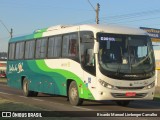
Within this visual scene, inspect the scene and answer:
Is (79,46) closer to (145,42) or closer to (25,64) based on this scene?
(145,42)

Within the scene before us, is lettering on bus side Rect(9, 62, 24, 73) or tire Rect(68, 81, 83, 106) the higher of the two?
lettering on bus side Rect(9, 62, 24, 73)

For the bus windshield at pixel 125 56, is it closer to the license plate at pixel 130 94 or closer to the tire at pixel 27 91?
the license plate at pixel 130 94

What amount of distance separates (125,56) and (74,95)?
2.80 m

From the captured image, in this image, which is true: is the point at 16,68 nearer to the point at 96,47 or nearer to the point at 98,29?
the point at 98,29

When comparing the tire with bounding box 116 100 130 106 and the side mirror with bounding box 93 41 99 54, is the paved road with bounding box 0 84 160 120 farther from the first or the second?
the side mirror with bounding box 93 41 99 54

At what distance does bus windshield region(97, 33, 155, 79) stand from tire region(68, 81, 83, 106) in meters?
1.93

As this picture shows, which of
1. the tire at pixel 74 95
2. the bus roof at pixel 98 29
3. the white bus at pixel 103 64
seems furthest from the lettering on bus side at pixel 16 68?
the tire at pixel 74 95

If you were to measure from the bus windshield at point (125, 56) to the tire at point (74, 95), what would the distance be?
6.33 ft

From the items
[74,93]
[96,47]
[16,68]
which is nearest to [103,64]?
[96,47]

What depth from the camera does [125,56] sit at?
59.8 feet

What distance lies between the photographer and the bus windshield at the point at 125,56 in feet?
59.2

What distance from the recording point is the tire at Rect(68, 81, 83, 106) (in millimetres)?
19266

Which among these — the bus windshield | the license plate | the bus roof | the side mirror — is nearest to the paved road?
the license plate

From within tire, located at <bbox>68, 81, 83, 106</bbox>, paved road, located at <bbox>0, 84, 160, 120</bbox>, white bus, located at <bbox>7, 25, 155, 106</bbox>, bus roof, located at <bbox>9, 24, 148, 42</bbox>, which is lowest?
paved road, located at <bbox>0, 84, 160, 120</bbox>
